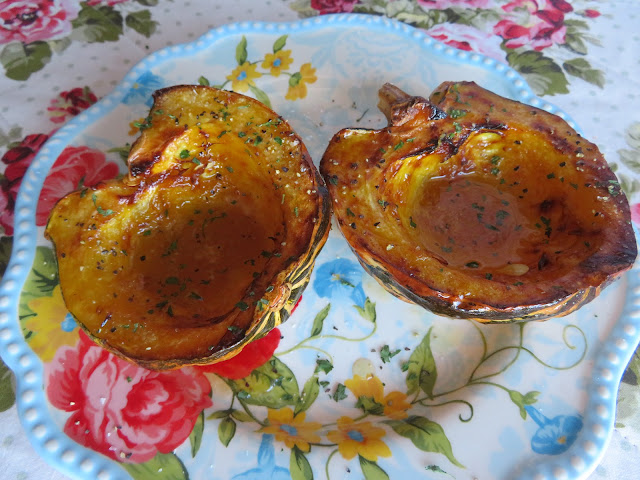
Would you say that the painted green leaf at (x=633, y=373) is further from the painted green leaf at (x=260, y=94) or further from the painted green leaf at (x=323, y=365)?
the painted green leaf at (x=260, y=94)

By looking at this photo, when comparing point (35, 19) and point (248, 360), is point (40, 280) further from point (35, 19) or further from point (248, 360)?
point (35, 19)

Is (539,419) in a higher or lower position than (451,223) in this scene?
lower

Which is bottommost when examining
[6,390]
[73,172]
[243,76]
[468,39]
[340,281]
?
[6,390]

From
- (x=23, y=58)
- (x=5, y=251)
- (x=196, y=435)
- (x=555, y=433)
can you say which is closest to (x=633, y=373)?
(x=555, y=433)

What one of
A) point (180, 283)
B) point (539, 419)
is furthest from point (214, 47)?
point (539, 419)

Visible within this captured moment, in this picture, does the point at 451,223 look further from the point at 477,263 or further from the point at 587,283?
the point at 587,283

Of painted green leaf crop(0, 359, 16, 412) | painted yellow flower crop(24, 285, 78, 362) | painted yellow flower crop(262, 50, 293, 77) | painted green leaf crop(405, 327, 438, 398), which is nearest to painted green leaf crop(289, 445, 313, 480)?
painted green leaf crop(405, 327, 438, 398)

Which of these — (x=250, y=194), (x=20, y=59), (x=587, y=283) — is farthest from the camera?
(x=20, y=59)
